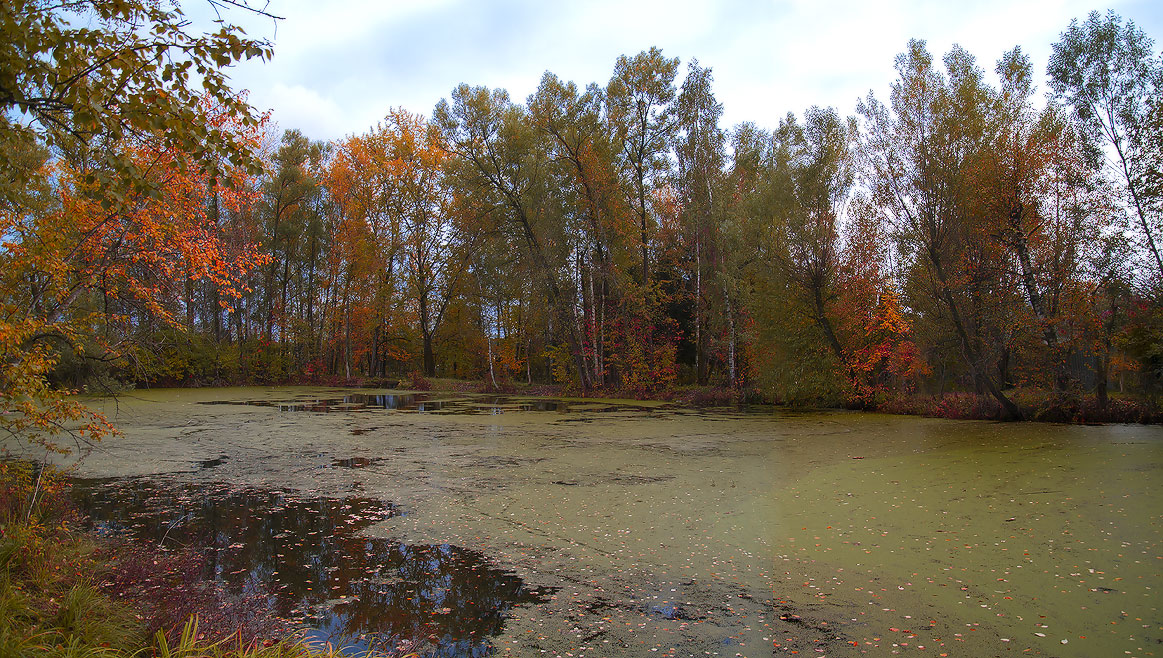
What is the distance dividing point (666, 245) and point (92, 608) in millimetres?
21038

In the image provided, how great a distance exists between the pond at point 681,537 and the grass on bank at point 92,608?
Result: 0.41 metres

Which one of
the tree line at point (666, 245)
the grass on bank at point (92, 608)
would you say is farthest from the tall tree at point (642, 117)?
the grass on bank at point (92, 608)

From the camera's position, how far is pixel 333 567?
3.88 m

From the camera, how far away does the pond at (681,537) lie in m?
2.93

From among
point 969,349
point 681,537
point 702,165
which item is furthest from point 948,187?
point 681,537

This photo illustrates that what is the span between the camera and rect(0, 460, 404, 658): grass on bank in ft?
7.21

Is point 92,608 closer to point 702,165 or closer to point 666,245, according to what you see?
point 702,165

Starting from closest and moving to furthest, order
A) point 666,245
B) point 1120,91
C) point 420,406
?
point 1120,91, point 420,406, point 666,245

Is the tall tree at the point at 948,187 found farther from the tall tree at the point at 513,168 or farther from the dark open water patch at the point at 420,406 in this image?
the tall tree at the point at 513,168

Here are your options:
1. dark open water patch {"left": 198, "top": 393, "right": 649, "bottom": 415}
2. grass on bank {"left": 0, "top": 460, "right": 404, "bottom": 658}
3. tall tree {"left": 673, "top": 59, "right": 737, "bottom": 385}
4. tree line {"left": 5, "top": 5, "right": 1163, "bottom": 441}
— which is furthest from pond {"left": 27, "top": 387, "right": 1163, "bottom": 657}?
tall tree {"left": 673, "top": 59, "right": 737, "bottom": 385}

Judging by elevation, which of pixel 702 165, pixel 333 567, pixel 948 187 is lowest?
pixel 333 567

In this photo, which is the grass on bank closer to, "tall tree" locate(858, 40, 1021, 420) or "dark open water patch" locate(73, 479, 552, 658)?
"dark open water patch" locate(73, 479, 552, 658)

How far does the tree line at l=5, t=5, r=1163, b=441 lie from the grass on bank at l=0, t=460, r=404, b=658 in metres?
1.22

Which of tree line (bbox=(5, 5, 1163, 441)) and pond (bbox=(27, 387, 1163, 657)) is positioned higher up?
tree line (bbox=(5, 5, 1163, 441))
